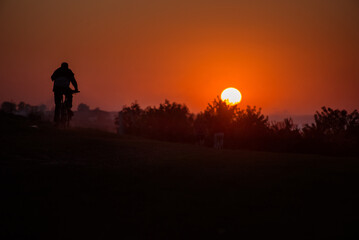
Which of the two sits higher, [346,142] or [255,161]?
[346,142]

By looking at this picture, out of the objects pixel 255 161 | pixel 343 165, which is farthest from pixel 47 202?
pixel 343 165

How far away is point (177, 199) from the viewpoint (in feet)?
20.0

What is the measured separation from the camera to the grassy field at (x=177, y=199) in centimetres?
513

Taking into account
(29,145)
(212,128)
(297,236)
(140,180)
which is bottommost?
(297,236)

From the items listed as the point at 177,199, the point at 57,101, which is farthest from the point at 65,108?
the point at 177,199

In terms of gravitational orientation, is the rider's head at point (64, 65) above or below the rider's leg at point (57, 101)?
above

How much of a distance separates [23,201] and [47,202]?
42cm

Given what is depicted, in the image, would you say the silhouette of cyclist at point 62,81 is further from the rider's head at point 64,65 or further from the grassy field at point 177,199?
the grassy field at point 177,199

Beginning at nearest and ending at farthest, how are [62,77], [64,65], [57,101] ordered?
[64,65] → [62,77] → [57,101]

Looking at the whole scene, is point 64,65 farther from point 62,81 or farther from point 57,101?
point 57,101

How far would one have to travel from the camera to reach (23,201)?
20.1 feet

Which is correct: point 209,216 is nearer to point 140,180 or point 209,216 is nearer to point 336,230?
point 336,230

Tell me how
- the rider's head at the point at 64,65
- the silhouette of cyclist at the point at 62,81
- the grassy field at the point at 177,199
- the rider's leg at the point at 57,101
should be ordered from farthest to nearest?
the rider's leg at the point at 57,101, the silhouette of cyclist at the point at 62,81, the rider's head at the point at 64,65, the grassy field at the point at 177,199

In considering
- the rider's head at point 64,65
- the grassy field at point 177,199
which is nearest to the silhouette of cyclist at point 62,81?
the rider's head at point 64,65
